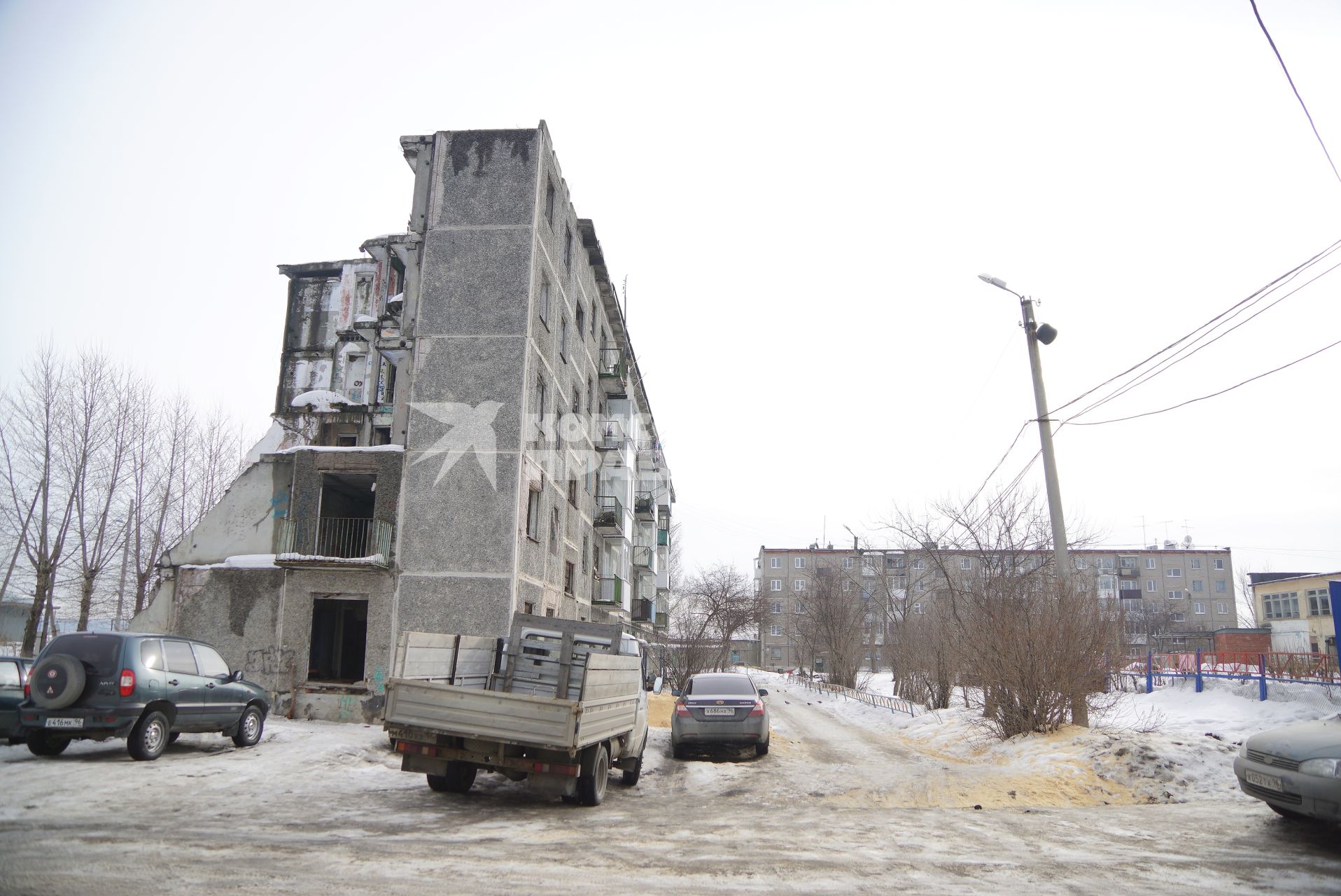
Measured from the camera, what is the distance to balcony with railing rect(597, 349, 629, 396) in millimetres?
32000

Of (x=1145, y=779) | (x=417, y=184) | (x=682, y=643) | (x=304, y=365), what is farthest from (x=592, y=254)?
(x=1145, y=779)

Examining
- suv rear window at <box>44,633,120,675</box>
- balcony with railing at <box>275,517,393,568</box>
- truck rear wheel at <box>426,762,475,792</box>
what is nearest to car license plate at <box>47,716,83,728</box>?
suv rear window at <box>44,633,120,675</box>

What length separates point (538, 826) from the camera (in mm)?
8000

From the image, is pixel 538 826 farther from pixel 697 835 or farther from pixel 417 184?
pixel 417 184

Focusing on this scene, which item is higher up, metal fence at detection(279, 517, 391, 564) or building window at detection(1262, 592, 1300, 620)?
metal fence at detection(279, 517, 391, 564)

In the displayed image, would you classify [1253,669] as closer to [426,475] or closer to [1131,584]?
[426,475]

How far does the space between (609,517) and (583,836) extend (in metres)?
23.0

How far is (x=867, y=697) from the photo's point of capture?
108 feet

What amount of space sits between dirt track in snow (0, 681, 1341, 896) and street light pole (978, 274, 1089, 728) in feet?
11.7

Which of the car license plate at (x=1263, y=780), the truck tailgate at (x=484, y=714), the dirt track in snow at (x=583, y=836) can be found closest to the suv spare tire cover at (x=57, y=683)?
the dirt track in snow at (x=583, y=836)

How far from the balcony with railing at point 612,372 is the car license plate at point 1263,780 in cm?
2554

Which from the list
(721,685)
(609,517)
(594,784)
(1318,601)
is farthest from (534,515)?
(1318,601)

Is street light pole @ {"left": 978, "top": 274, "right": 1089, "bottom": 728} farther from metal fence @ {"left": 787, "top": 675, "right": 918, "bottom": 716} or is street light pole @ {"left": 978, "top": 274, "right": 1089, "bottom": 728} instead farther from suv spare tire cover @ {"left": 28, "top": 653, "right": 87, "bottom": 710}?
suv spare tire cover @ {"left": 28, "top": 653, "right": 87, "bottom": 710}

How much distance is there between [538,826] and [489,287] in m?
15.7
